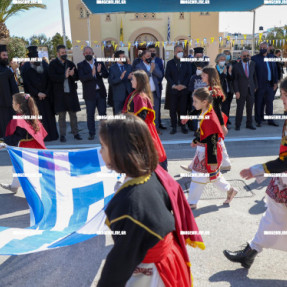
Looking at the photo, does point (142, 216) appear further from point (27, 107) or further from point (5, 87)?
point (5, 87)

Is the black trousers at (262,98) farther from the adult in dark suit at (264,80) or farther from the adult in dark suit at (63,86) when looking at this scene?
the adult in dark suit at (63,86)

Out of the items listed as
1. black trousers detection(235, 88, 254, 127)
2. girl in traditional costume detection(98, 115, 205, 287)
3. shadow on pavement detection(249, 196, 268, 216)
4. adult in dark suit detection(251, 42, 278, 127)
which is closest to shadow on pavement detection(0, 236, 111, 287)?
girl in traditional costume detection(98, 115, 205, 287)

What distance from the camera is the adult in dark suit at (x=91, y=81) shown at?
26.2 ft

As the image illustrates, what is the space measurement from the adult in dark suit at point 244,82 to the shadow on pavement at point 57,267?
6097 millimetres

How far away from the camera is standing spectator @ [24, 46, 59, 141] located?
785 cm

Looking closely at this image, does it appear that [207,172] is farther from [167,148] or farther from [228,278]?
[167,148]

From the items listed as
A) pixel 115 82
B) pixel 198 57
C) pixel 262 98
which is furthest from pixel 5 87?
pixel 262 98

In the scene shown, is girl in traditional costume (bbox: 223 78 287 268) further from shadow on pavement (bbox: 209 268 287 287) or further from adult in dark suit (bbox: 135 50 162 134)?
adult in dark suit (bbox: 135 50 162 134)

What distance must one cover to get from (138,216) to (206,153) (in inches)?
106

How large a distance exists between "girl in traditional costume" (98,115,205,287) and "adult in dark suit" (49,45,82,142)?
6.54m

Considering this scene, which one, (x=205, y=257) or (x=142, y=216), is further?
(x=205, y=257)

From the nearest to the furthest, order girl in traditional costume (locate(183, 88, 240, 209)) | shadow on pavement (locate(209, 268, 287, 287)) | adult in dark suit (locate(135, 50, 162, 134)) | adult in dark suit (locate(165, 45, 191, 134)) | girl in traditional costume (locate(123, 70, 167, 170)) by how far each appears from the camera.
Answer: shadow on pavement (locate(209, 268, 287, 287)) → girl in traditional costume (locate(183, 88, 240, 209)) → girl in traditional costume (locate(123, 70, 167, 170)) → adult in dark suit (locate(135, 50, 162, 134)) → adult in dark suit (locate(165, 45, 191, 134))

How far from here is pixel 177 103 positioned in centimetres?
877

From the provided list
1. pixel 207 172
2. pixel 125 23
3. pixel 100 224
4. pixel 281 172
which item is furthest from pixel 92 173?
pixel 125 23
